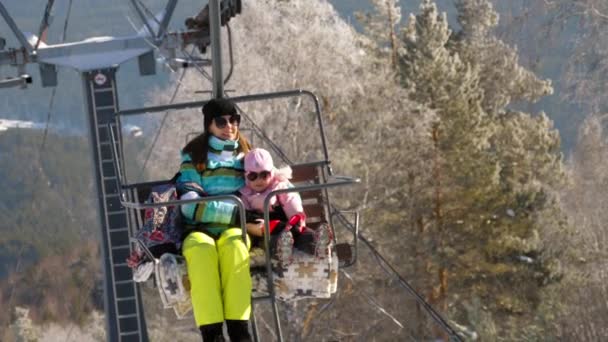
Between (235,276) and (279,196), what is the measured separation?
789 millimetres

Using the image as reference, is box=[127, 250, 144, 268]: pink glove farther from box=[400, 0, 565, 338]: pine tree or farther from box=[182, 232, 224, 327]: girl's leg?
box=[400, 0, 565, 338]: pine tree

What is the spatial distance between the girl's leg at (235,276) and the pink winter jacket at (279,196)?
0.40 meters

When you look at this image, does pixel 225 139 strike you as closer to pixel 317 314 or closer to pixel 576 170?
pixel 317 314

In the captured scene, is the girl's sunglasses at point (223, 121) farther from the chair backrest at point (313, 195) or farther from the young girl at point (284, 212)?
the chair backrest at point (313, 195)

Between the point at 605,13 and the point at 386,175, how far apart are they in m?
14.5

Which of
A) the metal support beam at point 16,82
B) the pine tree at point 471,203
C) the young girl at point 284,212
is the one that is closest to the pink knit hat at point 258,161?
the young girl at point 284,212

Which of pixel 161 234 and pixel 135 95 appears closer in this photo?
pixel 161 234

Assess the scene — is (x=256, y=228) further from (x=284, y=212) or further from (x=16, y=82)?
(x=16, y=82)

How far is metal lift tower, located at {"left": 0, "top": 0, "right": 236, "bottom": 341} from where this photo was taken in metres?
12.9

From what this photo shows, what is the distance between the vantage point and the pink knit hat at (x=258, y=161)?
6.19m

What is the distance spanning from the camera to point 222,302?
5719 mm

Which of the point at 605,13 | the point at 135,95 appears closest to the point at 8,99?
the point at 135,95

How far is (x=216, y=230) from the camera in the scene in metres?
6.04

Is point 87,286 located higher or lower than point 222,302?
lower
